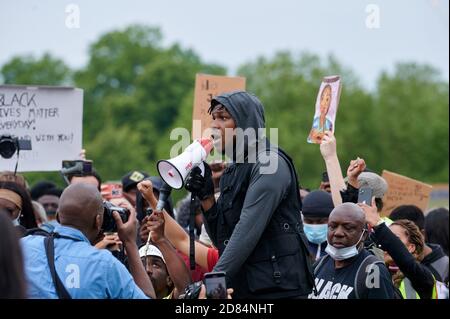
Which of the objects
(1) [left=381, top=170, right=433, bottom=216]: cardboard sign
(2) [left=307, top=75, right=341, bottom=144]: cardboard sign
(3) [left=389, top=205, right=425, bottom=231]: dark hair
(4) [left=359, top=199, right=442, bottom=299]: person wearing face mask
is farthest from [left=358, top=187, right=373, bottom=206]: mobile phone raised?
(1) [left=381, top=170, right=433, bottom=216]: cardboard sign

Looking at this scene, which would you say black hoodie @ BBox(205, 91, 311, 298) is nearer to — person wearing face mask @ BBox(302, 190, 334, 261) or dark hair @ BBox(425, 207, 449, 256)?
person wearing face mask @ BBox(302, 190, 334, 261)

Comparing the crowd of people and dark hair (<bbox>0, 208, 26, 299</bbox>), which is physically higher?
dark hair (<bbox>0, 208, 26, 299</bbox>)

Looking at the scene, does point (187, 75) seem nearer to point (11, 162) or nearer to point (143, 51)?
point (143, 51)

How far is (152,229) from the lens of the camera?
268 inches

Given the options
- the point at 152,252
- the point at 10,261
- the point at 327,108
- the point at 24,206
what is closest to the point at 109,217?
the point at 152,252

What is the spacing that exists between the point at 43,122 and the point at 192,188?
3.90 m

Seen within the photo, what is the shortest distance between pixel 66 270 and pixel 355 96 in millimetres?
56926

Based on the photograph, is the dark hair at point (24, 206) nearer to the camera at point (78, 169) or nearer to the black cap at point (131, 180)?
the camera at point (78, 169)

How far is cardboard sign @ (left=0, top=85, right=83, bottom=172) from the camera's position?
9.75 metres

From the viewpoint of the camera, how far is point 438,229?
10836mm

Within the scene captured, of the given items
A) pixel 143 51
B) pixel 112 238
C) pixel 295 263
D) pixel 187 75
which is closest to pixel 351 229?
pixel 295 263
